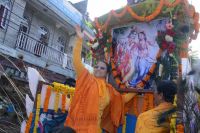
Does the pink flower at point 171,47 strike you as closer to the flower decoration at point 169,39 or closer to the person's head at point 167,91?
the flower decoration at point 169,39

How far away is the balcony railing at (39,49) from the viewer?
38.1 ft

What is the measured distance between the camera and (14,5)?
11203 mm

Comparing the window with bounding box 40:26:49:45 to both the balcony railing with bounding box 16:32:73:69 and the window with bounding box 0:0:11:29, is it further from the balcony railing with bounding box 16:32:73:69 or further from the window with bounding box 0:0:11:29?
the window with bounding box 0:0:11:29

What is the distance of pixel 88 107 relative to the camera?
3318 mm

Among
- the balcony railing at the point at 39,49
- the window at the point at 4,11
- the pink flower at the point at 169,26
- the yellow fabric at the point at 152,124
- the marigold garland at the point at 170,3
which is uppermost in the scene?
the window at the point at 4,11

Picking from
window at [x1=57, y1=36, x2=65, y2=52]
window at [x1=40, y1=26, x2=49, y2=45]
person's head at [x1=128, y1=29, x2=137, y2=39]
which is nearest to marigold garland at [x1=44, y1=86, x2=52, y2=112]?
person's head at [x1=128, y1=29, x2=137, y2=39]

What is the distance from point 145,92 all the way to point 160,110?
109cm

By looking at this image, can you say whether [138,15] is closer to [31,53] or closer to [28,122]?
[28,122]

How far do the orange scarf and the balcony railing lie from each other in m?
8.53

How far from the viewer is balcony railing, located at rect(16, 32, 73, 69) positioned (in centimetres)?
1161

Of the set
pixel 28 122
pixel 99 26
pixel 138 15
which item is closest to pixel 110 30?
pixel 99 26

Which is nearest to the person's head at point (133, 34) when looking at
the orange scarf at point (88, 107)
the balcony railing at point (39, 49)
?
the orange scarf at point (88, 107)

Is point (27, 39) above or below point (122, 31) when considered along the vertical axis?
above

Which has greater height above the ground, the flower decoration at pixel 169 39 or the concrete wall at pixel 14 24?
the concrete wall at pixel 14 24
